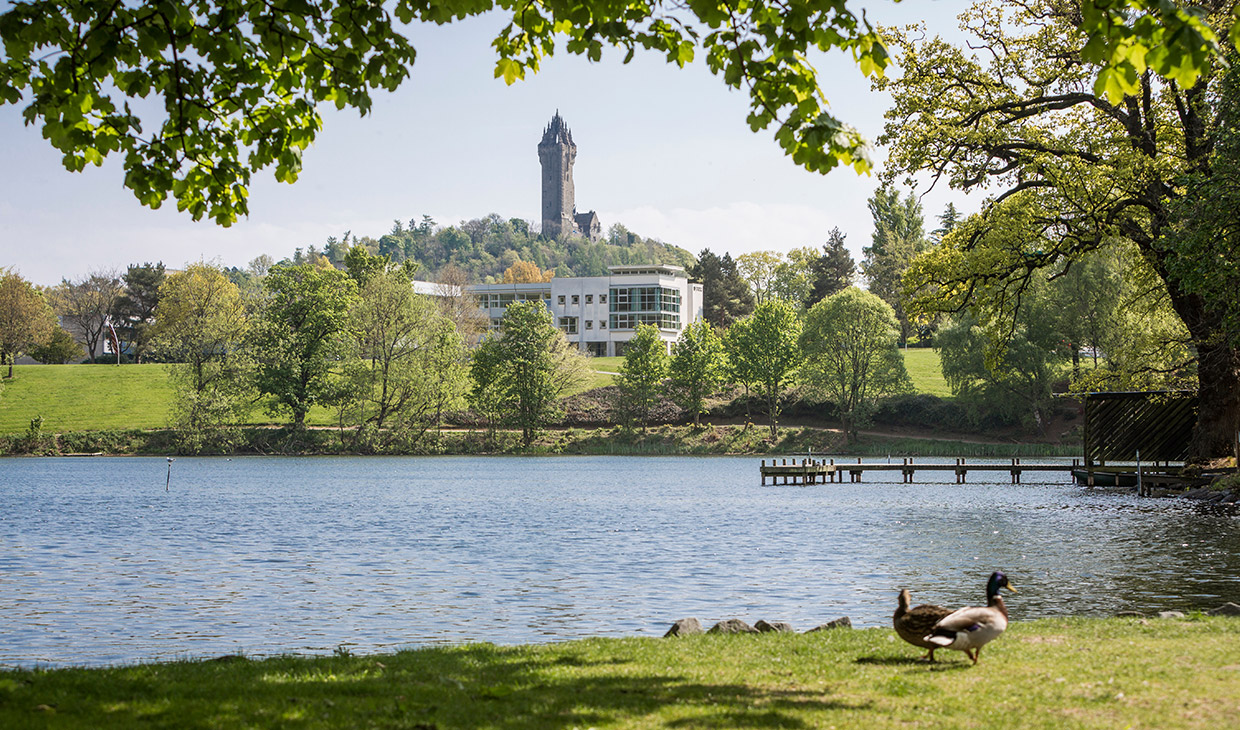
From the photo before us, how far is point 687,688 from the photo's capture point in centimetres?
878

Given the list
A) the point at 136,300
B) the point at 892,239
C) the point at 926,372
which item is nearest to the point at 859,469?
the point at 926,372

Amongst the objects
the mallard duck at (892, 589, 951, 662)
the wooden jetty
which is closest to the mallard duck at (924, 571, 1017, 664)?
the mallard duck at (892, 589, 951, 662)

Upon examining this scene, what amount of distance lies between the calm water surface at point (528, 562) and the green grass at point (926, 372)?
47.4 metres

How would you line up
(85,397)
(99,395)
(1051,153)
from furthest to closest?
(99,395) → (85,397) → (1051,153)

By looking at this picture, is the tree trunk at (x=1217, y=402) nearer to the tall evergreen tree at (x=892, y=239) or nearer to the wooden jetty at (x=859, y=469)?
the wooden jetty at (x=859, y=469)

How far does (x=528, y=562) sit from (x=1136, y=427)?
33472 millimetres

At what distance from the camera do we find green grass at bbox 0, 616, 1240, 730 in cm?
743

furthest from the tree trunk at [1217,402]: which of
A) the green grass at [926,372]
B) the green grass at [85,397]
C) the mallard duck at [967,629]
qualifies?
the green grass at [85,397]

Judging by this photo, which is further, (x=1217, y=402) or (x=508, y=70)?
(x=1217, y=402)

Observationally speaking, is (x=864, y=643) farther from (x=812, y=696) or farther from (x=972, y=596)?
(x=972, y=596)

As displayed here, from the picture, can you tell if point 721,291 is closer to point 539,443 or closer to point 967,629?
point 539,443

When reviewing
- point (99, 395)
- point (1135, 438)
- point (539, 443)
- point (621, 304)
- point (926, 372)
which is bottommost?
point (539, 443)

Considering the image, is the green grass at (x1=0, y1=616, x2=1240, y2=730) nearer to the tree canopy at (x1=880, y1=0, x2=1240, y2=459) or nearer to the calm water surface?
the calm water surface

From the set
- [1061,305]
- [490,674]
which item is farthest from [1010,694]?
[1061,305]
